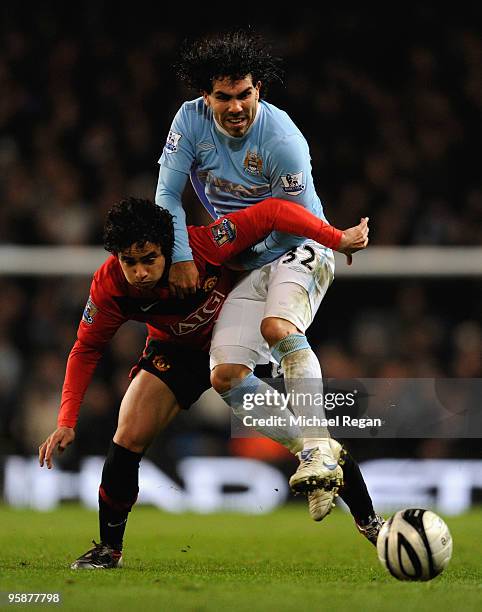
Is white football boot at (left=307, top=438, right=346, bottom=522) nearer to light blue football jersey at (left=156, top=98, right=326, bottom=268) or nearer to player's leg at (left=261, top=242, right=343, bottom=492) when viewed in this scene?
player's leg at (left=261, top=242, right=343, bottom=492)

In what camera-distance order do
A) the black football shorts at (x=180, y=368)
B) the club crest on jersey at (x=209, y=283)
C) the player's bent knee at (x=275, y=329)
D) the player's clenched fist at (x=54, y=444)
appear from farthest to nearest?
the black football shorts at (x=180, y=368)
the club crest on jersey at (x=209, y=283)
the player's clenched fist at (x=54, y=444)
the player's bent knee at (x=275, y=329)

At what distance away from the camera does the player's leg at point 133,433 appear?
554 centimetres

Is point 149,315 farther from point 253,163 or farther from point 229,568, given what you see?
point 229,568

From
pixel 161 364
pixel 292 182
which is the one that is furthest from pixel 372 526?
pixel 292 182

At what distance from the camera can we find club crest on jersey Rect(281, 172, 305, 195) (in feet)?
17.9

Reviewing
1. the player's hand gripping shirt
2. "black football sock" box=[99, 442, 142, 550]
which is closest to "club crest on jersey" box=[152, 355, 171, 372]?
the player's hand gripping shirt

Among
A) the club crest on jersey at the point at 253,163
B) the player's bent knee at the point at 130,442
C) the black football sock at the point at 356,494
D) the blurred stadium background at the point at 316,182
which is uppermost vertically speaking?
the blurred stadium background at the point at 316,182

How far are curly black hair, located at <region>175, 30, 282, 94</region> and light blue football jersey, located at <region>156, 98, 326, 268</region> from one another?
7.1 inches

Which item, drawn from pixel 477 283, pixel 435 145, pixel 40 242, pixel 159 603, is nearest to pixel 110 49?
pixel 40 242

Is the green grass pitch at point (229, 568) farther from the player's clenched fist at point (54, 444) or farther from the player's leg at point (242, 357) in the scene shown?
the player's leg at point (242, 357)

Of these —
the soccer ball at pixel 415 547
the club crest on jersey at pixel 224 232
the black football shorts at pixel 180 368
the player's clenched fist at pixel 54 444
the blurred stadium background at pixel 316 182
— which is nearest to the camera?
the soccer ball at pixel 415 547

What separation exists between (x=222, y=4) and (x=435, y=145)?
9.45ft

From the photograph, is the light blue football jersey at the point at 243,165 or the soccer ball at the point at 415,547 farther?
the light blue football jersey at the point at 243,165

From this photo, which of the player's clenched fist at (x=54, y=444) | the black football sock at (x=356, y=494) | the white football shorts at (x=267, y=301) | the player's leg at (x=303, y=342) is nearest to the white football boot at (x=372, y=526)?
the black football sock at (x=356, y=494)
